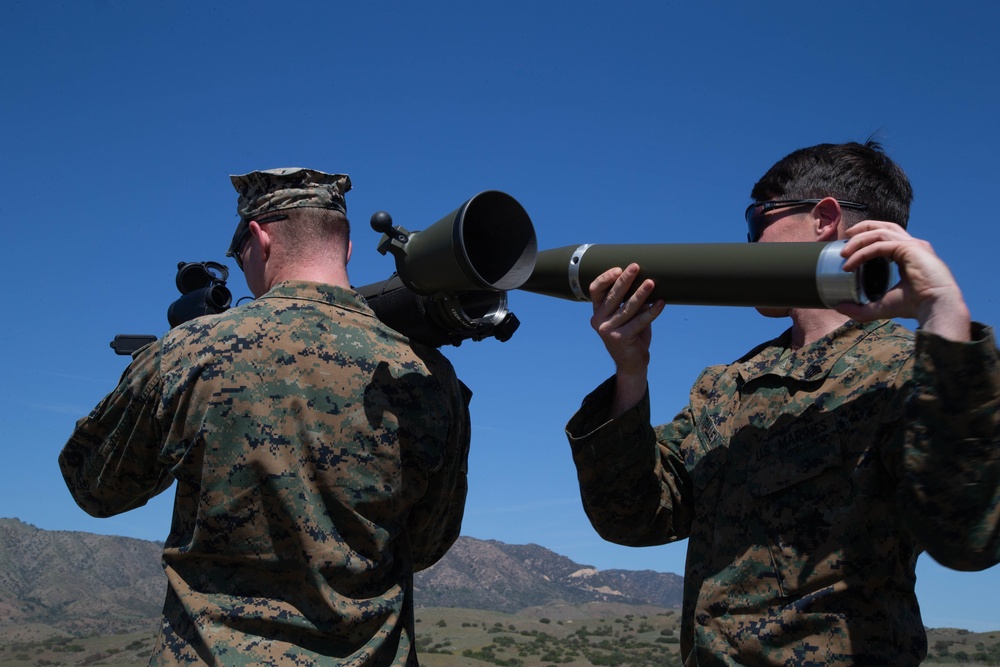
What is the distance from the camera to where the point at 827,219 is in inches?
195

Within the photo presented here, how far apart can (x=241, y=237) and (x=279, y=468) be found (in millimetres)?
1298

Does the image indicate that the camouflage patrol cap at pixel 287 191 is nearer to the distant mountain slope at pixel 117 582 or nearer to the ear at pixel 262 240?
the ear at pixel 262 240

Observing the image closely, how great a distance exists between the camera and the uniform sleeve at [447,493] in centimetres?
488

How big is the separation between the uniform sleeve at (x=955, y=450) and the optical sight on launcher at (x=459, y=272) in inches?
64.6

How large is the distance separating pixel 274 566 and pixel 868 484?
8.10 feet

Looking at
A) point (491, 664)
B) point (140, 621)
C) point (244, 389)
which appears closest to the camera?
point (244, 389)

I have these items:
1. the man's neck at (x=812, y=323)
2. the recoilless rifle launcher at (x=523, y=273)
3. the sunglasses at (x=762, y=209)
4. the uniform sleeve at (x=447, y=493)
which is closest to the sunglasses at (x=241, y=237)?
the recoilless rifle launcher at (x=523, y=273)

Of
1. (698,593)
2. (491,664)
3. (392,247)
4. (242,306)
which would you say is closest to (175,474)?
(242,306)

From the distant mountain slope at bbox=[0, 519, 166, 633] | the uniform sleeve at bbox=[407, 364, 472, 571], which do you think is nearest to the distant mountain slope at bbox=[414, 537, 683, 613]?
the distant mountain slope at bbox=[0, 519, 166, 633]

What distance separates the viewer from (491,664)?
143 ft

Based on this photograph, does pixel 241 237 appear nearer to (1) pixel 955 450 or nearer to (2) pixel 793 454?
(2) pixel 793 454

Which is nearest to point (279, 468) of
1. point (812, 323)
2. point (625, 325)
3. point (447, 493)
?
point (447, 493)

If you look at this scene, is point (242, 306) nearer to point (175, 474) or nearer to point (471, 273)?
point (175, 474)

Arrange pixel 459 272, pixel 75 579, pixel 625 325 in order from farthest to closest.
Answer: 1. pixel 75 579
2. pixel 625 325
3. pixel 459 272
